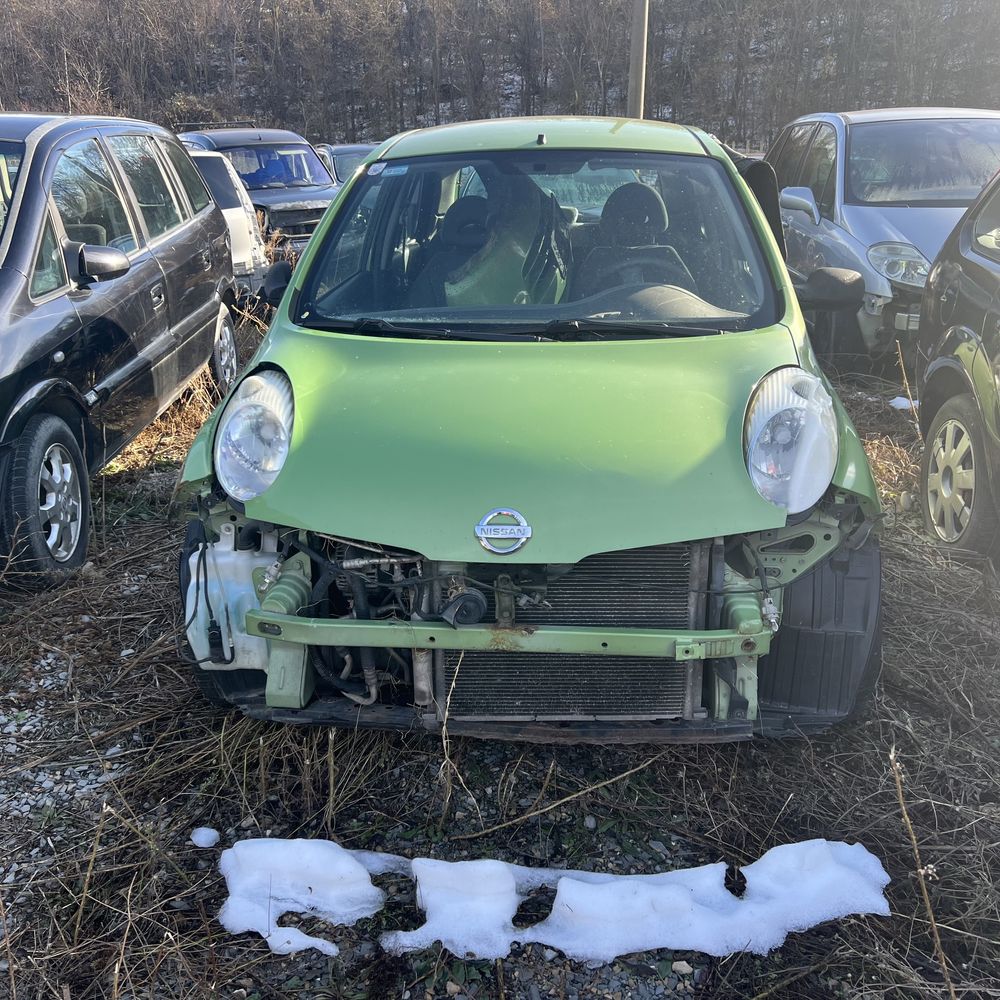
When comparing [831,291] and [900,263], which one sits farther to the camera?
[900,263]

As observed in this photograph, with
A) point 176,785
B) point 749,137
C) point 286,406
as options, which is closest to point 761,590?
point 286,406

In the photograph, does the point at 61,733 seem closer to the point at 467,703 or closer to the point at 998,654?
the point at 467,703

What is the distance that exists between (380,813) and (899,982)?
A: 1.39 m

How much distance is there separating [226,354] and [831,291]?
4.37 meters

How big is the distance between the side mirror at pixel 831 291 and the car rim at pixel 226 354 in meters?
4.10

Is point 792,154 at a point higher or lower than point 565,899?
higher

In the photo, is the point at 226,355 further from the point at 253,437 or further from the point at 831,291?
the point at 831,291

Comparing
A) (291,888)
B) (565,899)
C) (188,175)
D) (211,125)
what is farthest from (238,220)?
(211,125)

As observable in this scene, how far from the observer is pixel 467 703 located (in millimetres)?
2641

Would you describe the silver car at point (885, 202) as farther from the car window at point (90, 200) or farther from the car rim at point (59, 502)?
the car rim at point (59, 502)

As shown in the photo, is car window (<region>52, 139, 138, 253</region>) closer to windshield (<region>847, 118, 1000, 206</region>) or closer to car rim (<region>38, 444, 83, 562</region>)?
car rim (<region>38, 444, 83, 562</region>)

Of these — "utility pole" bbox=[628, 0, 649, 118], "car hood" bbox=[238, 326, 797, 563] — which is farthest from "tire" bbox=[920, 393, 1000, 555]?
"utility pole" bbox=[628, 0, 649, 118]

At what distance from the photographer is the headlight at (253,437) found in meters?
2.60

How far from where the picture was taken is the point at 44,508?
387 cm
